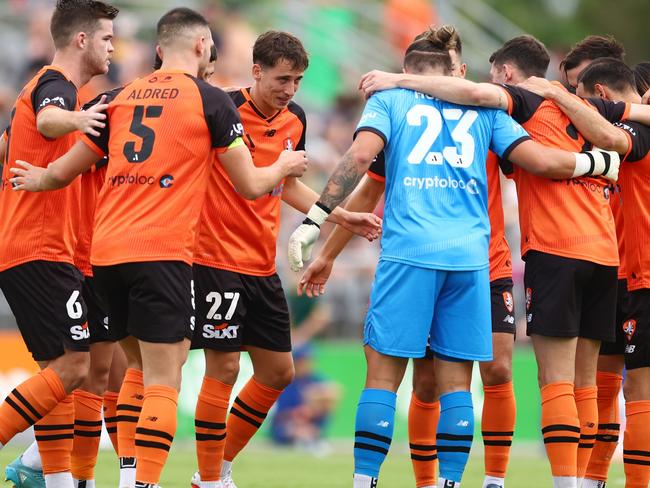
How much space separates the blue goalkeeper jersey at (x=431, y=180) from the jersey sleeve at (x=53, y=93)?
1908mm

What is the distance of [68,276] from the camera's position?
26.3 feet

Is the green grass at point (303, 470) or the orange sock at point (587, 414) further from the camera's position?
the green grass at point (303, 470)

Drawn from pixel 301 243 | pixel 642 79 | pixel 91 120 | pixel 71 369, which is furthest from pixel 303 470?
pixel 91 120

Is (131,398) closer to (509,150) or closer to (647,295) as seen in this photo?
(509,150)

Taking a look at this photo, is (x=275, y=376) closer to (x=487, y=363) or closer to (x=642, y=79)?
(x=487, y=363)

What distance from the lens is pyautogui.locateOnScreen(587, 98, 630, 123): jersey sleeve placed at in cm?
831

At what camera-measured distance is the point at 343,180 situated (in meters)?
7.54

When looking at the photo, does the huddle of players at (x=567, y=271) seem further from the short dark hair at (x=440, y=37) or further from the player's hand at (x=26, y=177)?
the player's hand at (x=26, y=177)

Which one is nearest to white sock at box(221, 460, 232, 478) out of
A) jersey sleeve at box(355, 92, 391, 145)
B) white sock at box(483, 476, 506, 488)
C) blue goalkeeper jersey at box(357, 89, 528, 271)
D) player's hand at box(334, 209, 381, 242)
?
white sock at box(483, 476, 506, 488)

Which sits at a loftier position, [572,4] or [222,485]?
[572,4]

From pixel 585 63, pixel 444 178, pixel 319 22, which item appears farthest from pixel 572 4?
pixel 444 178

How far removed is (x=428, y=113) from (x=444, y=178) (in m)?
0.43

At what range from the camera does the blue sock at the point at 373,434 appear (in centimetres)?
740

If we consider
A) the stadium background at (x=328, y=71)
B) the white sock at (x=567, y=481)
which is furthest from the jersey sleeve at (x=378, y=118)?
the stadium background at (x=328, y=71)
